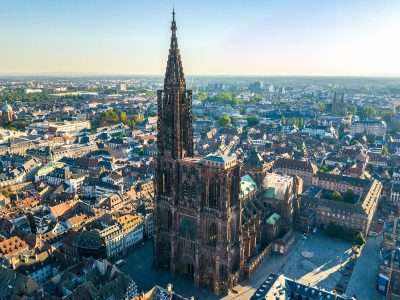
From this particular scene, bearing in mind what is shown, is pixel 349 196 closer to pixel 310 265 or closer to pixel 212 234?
pixel 310 265

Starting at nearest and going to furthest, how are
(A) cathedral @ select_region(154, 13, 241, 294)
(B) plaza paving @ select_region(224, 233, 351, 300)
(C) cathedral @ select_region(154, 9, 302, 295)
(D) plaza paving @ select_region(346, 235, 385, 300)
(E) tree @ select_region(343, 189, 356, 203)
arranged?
(A) cathedral @ select_region(154, 13, 241, 294) < (C) cathedral @ select_region(154, 9, 302, 295) < (D) plaza paving @ select_region(346, 235, 385, 300) < (B) plaza paving @ select_region(224, 233, 351, 300) < (E) tree @ select_region(343, 189, 356, 203)

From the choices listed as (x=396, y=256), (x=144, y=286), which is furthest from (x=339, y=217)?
(x=144, y=286)

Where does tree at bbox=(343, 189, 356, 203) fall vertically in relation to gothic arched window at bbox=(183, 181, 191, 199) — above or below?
below

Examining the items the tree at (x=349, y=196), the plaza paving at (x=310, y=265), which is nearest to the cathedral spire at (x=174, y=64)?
the plaza paving at (x=310, y=265)

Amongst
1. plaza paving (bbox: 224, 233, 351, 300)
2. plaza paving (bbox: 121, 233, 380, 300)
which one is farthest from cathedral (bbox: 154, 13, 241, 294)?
plaza paving (bbox: 224, 233, 351, 300)

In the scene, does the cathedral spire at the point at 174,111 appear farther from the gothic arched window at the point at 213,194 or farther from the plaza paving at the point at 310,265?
the plaza paving at the point at 310,265

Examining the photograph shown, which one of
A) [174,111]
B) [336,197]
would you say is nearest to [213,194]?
[174,111]

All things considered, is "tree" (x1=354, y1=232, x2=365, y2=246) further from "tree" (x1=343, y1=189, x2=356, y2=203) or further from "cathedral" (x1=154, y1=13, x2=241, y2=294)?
"cathedral" (x1=154, y1=13, x2=241, y2=294)

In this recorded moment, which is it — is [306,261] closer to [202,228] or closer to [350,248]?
[350,248]

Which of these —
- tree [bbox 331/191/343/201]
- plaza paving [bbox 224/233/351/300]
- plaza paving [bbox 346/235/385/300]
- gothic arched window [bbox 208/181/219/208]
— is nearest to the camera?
gothic arched window [bbox 208/181/219/208]
